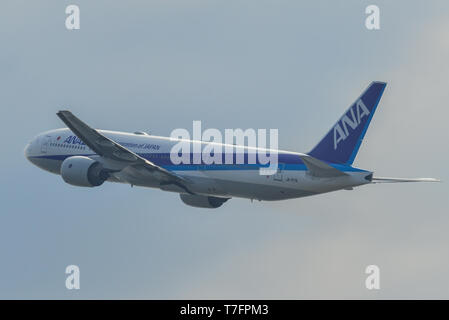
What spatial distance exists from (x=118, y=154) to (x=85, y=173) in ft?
10.5

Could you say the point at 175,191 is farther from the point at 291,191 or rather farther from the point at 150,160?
the point at 291,191

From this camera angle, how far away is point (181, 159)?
78312mm

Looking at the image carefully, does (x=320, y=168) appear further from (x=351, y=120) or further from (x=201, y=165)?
(x=201, y=165)

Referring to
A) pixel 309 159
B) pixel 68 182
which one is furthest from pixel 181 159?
pixel 309 159

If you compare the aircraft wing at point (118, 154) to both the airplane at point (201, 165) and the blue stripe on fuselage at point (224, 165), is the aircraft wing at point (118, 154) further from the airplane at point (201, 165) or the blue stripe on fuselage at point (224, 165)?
the blue stripe on fuselage at point (224, 165)

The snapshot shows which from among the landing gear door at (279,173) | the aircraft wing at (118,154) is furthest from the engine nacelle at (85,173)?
the landing gear door at (279,173)

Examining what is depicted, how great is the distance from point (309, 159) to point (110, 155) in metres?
15.2

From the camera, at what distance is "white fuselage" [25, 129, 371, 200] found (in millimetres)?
71125

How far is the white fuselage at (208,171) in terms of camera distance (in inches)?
2800

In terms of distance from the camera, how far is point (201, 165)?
77125mm

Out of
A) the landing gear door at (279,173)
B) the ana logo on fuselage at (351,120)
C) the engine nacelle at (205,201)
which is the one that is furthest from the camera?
the engine nacelle at (205,201)

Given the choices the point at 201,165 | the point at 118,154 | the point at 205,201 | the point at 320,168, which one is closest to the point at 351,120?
the point at 320,168

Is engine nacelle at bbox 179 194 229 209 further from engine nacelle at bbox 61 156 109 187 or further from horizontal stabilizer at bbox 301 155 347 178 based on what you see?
horizontal stabilizer at bbox 301 155 347 178

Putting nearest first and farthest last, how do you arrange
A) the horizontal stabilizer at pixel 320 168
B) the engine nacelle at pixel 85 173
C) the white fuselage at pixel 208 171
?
the horizontal stabilizer at pixel 320 168 < the white fuselage at pixel 208 171 < the engine nacelle at pixel 85 173
